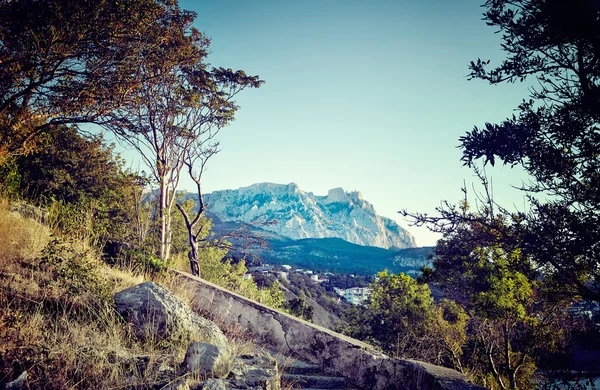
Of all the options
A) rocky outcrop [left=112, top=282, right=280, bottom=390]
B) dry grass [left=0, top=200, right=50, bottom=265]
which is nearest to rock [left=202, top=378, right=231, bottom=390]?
rocky outcrop [left=112, top=282, right=280, bottom=390]

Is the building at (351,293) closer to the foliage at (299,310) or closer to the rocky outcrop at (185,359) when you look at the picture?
the foliage at (299,310)

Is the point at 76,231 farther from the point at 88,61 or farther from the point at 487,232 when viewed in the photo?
the point at 487,232

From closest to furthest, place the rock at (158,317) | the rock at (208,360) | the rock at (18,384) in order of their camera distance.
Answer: the rock at (18,384)
the rock at (208,360)
the rock at (158,317)

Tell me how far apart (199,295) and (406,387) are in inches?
137

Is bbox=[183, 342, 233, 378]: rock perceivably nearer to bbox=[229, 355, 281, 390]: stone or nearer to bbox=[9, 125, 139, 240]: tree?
bbox=[229, 355, 281, 390]: stone

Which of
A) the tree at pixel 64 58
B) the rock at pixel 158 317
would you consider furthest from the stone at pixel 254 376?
the tree at pixel 64 58

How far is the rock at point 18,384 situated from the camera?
6.54ft

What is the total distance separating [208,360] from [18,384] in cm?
127

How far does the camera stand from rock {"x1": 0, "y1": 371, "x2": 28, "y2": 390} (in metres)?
1.99

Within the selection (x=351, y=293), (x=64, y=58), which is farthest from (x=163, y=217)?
(x=351, y=293)

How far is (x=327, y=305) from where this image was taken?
223 feet

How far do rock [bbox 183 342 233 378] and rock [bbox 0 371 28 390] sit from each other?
1.09 m

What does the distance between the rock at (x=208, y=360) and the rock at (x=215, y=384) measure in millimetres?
122

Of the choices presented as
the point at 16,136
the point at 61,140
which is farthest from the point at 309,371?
the point at 61,140
